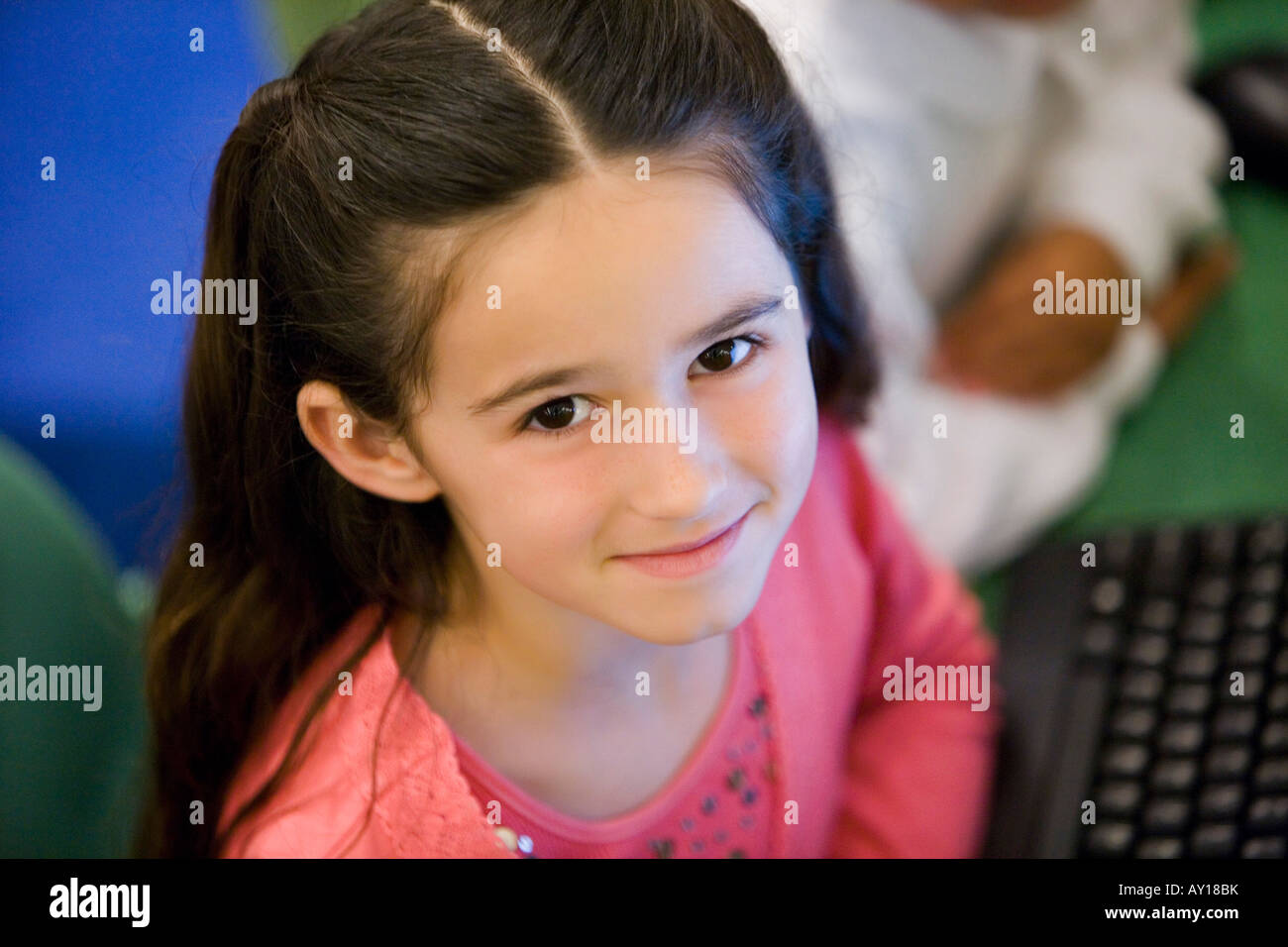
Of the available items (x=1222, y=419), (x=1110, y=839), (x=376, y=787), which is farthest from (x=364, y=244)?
(x=1222, y=419)

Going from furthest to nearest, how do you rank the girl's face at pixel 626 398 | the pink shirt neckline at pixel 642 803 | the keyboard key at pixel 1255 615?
1. the keyboard key at pixel 1255 615
2. the pink shirt neckline at pixel 642 803
3. the girl's face at pixel 626 398

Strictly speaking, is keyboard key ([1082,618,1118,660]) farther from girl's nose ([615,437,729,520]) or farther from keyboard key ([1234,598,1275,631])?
girl's nose ([615,437,729,520])

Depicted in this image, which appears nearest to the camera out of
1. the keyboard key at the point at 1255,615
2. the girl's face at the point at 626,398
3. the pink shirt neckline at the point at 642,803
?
the girl's face at the point at 626,398

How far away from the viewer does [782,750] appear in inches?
22.1

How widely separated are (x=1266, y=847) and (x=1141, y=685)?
9cm

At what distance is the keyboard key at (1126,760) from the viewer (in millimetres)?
579

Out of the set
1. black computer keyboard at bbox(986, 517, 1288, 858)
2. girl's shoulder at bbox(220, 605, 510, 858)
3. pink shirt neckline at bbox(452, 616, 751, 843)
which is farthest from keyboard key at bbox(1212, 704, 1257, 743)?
girl's shoulder at bbox(220, 605, 510, 858)

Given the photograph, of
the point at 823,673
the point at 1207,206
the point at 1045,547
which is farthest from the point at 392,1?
the point at 1207,206

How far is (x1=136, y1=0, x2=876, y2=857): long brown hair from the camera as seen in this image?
1.30ft

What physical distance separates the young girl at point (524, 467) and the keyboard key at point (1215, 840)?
0.10 m

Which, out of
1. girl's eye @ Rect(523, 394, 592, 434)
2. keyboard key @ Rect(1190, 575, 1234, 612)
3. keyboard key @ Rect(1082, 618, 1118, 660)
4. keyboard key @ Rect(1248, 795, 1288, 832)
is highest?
girl's eye @ Rect(523, 394, 592, 434)

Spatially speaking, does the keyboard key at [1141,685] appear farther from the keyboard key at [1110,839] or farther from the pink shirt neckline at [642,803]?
the pink shirt neckline at [642,803]

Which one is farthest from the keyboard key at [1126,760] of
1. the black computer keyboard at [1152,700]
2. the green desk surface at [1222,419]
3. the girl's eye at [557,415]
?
the girl's eye at [557,415]

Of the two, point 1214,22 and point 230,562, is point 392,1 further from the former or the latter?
point 1214,22
